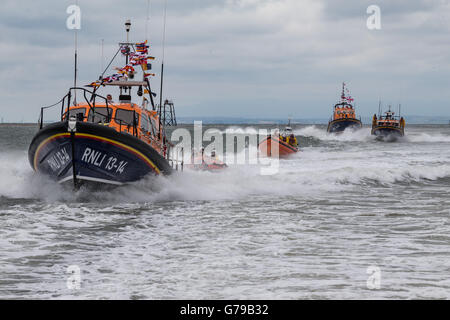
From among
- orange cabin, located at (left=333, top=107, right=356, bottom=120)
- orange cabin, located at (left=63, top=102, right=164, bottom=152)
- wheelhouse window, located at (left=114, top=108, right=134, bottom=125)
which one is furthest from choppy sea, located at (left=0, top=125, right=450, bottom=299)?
orange cabin, located at (left=333, top=107, right=356, bottom=120)

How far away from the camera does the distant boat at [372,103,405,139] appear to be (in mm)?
54625

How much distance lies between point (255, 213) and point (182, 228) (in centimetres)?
211

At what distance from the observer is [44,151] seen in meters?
11.1

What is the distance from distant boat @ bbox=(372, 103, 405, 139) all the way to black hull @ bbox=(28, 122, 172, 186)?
47194mm

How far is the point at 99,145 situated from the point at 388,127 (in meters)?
49.1

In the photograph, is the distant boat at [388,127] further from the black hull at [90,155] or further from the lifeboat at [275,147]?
the black hull at [90,155]

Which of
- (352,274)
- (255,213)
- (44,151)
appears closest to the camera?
(352,274)

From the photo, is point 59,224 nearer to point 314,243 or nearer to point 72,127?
point 72,127

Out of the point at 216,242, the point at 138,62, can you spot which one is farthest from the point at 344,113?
the point at 216,242

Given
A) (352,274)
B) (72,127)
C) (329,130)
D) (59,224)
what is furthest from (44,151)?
(329,130)

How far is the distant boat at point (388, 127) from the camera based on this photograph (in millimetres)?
54625

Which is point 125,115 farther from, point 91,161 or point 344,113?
point 344,113

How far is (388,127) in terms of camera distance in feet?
180
